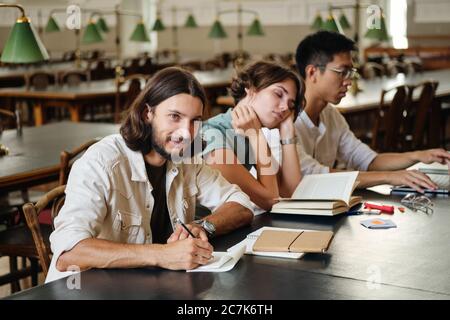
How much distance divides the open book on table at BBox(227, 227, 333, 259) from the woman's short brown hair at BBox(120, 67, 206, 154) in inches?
15.3

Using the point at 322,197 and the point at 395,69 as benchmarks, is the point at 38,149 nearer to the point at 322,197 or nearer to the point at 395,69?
the point at 322,197

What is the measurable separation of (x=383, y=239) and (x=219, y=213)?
468mm

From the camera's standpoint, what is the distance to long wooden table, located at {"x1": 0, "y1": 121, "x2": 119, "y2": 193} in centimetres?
293

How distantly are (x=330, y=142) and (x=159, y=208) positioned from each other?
145cm

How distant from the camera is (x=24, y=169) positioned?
299 centimetres

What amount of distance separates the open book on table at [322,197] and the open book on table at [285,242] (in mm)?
234


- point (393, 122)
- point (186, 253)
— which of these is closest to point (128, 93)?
point (393, 122)

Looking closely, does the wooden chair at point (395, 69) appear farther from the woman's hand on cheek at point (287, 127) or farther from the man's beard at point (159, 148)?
the man's beard at point (159, 148)

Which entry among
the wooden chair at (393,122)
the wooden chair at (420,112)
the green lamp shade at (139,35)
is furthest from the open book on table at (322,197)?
the green lamp shade at (139,35)

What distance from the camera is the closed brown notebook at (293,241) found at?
182 centimetres

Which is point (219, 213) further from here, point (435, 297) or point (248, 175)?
point (435, 297)

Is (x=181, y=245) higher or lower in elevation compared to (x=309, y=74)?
lower
